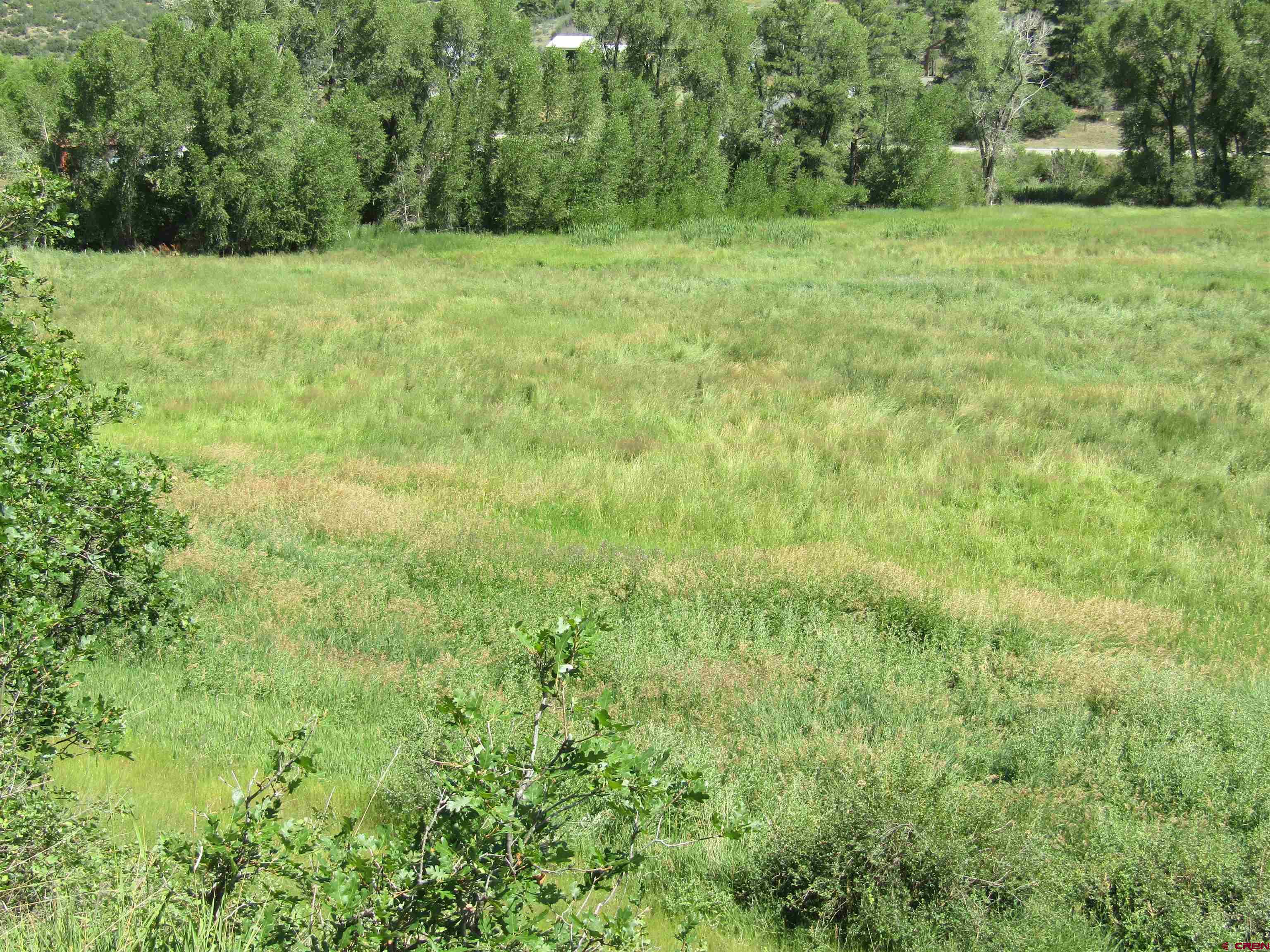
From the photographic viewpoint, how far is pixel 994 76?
66.0m

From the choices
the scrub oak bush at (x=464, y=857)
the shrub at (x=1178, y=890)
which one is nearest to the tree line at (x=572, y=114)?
the scrub oak bush at (x=464, y=857)

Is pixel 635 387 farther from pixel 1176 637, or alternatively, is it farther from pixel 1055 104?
pixel 1055 104

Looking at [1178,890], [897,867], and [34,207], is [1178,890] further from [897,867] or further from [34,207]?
[34,207]

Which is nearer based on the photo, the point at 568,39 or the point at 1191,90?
the point at 1191,90

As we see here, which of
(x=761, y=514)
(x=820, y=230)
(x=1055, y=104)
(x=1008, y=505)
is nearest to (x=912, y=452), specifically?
(x=1008, y=505)

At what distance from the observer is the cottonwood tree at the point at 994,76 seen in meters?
66.1

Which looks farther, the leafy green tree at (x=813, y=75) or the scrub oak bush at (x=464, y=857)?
the leafy green tree at (x=813, y=75)

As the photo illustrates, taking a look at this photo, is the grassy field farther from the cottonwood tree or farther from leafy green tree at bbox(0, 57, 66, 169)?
the cottonwood tree

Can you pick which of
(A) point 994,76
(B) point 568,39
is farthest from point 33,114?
(B) point 568,39

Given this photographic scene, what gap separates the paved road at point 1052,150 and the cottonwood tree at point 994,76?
5.61 meters

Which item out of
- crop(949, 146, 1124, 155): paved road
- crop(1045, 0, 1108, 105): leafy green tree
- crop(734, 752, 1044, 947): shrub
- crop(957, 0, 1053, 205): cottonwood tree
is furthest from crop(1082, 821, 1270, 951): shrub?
crop(1045, 0, 1108, 105): leafy green tree

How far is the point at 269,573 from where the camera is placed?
932 cm

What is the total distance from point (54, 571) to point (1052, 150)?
307 ft

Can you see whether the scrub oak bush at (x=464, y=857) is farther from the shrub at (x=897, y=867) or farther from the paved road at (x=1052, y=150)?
the paved road at (x=1052, y=150)
